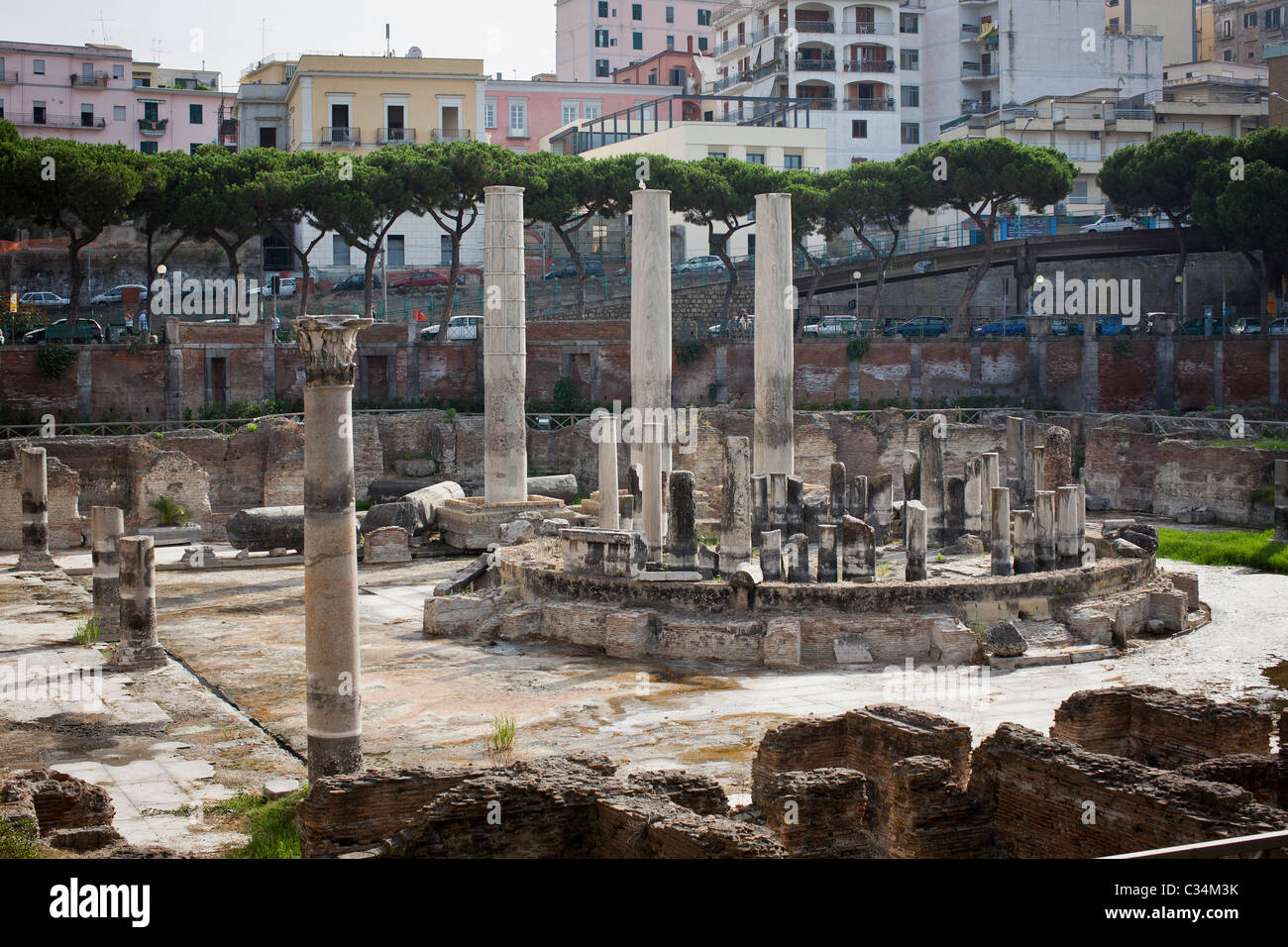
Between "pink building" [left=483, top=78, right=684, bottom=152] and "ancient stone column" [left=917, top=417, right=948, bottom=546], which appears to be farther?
"pink building" [left=483, top=78, right=684, bottom=152]

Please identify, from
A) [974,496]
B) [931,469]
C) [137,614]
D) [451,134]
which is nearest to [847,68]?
[451,134]

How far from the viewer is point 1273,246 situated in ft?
144

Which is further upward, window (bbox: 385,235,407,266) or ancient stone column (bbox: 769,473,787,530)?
window (bbox: 385,235,407,266)

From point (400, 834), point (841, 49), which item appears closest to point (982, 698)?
point (400, 834)

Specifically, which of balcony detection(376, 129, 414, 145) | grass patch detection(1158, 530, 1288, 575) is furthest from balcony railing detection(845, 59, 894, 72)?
grass patch detection(1158, 530, 1288, 575)

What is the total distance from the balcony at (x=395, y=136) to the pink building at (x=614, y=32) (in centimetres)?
2100

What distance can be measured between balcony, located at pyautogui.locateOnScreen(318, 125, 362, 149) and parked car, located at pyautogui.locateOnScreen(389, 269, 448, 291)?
21.1 ft

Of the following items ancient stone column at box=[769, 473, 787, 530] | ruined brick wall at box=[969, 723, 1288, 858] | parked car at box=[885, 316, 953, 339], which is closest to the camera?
ruined brick wall at box=[969, 723, 1288, 858]

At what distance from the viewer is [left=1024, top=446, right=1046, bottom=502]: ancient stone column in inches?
1047

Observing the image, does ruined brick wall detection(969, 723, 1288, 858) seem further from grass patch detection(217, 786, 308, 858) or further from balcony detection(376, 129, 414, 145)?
balcony detection(376, 129, 414, 145)

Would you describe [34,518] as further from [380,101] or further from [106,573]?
[380,101]

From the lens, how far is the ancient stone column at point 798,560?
20.6 m

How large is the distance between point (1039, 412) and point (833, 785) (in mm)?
31355
